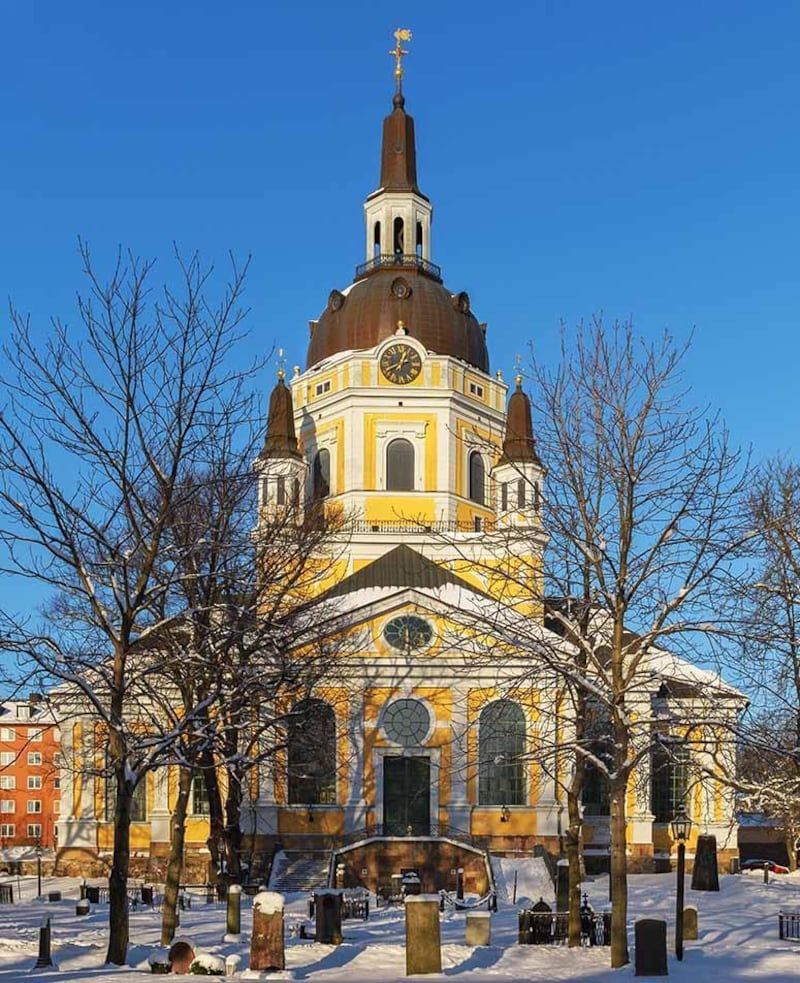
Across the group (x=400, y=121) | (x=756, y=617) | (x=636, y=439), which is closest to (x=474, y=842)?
(x=756, y=617)

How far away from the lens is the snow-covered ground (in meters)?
18.5

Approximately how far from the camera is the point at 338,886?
35438 millimetres

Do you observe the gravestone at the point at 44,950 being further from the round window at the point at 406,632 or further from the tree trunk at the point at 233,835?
the round window at the point at 406,632

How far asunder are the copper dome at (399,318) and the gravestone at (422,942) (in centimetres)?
3520

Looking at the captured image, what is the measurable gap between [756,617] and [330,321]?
1259 inches

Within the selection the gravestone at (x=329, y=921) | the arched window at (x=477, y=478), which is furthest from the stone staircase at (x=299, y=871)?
the arched window at (x=477, y=478)

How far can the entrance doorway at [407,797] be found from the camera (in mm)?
42656

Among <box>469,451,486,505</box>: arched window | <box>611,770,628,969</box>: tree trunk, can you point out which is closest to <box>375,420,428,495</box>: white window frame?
<box>469,451,486,505</box>: arched window

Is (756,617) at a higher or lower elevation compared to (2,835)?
higher

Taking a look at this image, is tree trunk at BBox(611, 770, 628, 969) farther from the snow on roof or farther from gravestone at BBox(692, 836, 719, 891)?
gravestone at BBox(692, 836, 719, 891)

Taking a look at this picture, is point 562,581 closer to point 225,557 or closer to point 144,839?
point 225,557

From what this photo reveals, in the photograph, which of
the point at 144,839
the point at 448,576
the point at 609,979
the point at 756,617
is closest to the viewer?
the point at 609,979

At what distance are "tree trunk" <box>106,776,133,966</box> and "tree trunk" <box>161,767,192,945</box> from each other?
318 cm

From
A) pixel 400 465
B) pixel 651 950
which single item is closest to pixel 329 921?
pixel 651 950
